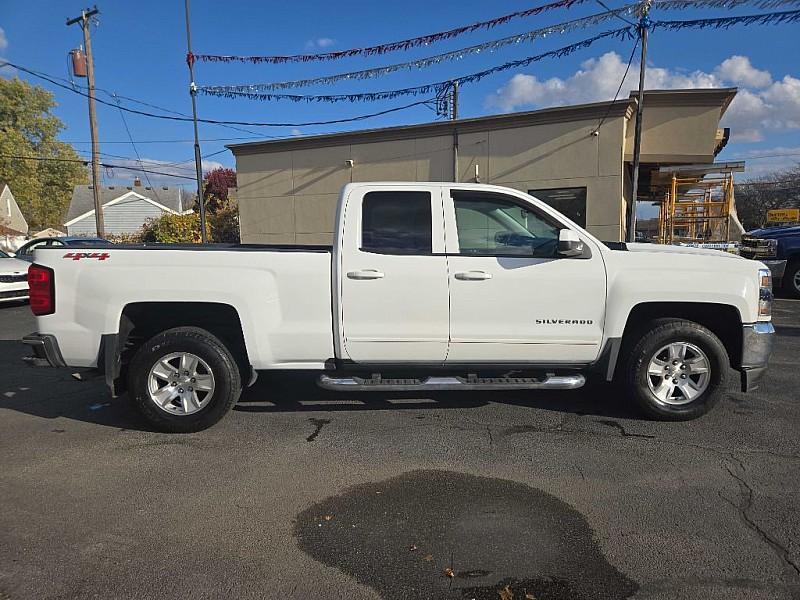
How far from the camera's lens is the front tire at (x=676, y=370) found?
445cm

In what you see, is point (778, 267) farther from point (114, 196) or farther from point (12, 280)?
point (114, 196)

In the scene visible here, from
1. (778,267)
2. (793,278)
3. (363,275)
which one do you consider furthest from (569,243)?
(793,278)

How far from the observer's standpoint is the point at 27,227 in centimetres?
6141

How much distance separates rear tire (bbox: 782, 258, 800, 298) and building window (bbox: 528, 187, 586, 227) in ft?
17.5

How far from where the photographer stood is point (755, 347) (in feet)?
14.6

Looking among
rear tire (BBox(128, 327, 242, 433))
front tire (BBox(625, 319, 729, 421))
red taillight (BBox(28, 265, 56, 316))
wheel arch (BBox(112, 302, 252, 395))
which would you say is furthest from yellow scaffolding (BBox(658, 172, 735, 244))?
red taillight (BBox(28, 265, 56, 316))

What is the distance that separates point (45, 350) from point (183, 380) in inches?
41.9

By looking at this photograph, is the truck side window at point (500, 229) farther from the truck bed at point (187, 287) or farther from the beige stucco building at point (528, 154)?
the beige stucco building at point (528, 154)

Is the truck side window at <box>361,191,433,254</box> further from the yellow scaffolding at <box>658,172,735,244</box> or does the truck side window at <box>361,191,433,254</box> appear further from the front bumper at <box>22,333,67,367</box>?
the yellow scaffolding at <box>658,172,735,244</box>

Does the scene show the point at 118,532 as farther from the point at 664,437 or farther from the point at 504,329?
the point at 664,437

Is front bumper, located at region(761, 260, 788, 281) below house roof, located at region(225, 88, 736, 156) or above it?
below

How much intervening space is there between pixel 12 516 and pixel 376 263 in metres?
2.84

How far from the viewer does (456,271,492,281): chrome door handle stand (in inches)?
171

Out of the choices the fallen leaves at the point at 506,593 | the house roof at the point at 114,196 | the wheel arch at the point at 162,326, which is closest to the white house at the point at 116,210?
the house roof at the point at 114,196
